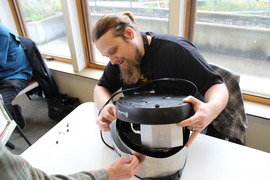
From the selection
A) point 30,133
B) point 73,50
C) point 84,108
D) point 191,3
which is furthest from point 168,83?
point 30,133

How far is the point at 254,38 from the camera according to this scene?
1359 mm

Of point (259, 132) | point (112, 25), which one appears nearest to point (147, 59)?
point (112, 25)

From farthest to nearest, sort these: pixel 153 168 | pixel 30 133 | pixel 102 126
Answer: pixel 30 133
pixel 102 126
pixel 153 168

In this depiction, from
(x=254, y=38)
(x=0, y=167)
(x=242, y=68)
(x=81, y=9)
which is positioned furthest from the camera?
(x=81, y=9)

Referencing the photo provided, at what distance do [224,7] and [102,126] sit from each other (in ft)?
3.72

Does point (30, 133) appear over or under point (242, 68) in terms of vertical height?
under

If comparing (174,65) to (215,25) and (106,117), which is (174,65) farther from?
(215,25)

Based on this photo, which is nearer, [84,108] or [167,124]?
[167,124]

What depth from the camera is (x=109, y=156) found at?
77 centimetres

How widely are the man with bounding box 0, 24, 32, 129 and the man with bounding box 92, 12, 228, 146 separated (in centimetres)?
115

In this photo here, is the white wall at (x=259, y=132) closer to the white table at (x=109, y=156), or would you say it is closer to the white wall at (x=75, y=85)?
the white table at (x=109, y=156)

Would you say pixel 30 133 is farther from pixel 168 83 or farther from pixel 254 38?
pixel 254 38

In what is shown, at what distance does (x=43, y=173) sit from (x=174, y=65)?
27.5 inches

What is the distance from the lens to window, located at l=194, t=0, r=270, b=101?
131cm
